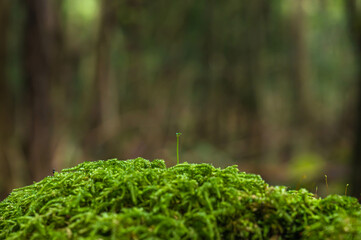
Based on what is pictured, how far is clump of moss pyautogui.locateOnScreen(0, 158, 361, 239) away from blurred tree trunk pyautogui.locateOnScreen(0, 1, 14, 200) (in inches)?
338

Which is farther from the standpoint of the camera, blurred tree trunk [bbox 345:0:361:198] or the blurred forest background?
the blurred forest background

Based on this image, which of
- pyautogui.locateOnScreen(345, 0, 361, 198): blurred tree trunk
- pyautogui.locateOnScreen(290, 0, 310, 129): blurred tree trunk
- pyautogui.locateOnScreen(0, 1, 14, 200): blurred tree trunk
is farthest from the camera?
pyautogui.locateOnScreen(290, 0, 310, 129): blurred tree trunk

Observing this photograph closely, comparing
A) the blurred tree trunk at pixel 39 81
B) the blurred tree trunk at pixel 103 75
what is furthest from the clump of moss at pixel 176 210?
the blurred tree trunk at pixel 103 75

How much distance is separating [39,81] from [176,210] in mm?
9734

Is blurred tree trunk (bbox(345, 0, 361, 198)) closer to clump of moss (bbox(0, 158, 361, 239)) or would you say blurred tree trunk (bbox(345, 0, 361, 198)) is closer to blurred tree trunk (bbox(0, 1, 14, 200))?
clump of moss (bbox(0, 158, 361, 239))

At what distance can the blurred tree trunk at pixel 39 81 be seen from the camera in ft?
34.2

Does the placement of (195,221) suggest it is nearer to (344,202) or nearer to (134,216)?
(134,216)

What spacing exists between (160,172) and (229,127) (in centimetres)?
2760

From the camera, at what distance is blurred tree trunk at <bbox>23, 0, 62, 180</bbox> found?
10.4 m

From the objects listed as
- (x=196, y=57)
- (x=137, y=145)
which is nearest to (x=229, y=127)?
(x=196, y=57)

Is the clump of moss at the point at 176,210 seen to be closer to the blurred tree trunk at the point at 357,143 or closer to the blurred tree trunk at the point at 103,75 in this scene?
the blurred tree trunk at the point at 357,143

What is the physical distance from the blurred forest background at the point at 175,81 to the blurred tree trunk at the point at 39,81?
26 mm

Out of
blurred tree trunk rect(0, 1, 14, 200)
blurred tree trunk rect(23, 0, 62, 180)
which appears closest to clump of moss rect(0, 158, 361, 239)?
blurred tree trunk rect(0, 1, 14, 200)

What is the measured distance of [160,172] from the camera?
5.87 ft
